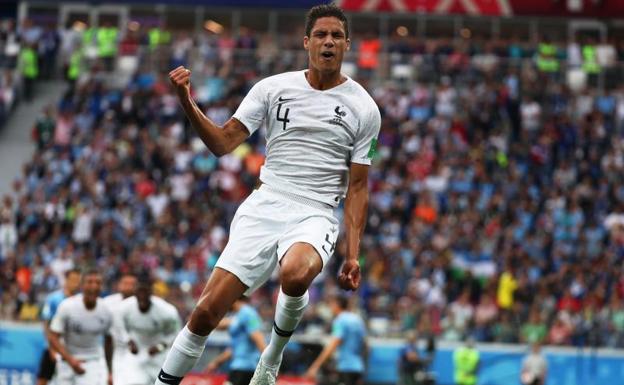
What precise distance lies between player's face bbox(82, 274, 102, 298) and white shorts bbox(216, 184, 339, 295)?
17.9 ft

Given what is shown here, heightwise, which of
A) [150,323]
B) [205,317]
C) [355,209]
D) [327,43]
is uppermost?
[327,43]

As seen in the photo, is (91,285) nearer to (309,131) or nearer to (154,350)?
(154,350)

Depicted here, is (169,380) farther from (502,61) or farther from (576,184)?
(502,61)

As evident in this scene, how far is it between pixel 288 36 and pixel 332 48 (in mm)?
29083

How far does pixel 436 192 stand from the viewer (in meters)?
29.6

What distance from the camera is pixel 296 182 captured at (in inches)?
370

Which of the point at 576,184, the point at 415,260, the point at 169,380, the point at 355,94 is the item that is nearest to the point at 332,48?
the point at 355,94

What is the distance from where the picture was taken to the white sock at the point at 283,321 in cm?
930

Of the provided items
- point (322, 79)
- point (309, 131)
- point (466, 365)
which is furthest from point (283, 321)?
point (466, 365)

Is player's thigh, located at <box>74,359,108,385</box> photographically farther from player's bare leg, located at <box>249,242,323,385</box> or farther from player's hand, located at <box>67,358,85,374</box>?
player's bare leg, located at <box>249,242,323,385</box>

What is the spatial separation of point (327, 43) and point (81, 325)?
20.9ft

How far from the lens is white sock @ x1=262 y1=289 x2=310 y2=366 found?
9.30 m

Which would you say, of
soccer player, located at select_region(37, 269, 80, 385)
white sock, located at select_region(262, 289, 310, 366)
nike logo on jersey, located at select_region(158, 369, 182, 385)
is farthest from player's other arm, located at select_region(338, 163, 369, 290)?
soccer player, located at select_region(37, 269, 80, 385)

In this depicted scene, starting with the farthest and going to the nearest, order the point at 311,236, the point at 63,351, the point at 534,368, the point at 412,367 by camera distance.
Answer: the point at 534,368, the point at 412,367, the point at 63,351, the point at 311,236
